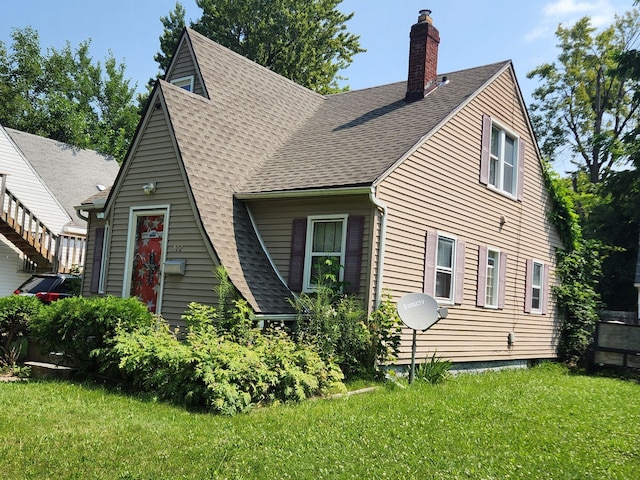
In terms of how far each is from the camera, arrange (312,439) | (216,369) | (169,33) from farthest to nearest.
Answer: (169,33), (216,369), (312,439)

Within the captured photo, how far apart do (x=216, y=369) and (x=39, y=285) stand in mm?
10413

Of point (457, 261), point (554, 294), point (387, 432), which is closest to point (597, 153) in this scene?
point (554, 294)

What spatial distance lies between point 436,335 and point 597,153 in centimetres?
2807

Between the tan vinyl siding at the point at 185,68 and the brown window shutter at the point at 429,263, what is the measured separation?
255 inches

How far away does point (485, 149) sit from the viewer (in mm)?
15148

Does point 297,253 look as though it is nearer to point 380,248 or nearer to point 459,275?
point 380,248

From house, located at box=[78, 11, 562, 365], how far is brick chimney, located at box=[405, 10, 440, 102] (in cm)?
4

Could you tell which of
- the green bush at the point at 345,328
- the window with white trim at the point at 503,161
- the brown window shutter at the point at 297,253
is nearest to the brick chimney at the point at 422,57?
the window with white trim at the point at 503,161

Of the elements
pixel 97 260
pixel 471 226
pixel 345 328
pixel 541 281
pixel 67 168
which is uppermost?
pixel 67 168

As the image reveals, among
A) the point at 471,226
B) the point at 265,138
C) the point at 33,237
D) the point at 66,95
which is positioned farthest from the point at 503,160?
the point at 66,95

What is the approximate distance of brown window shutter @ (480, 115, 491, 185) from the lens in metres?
15.0

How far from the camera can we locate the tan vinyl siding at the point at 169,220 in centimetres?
1155

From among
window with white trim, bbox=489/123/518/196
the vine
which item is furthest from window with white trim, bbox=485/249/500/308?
the vine

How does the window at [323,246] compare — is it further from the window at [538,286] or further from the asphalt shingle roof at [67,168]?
the asphalt shingle roof at [67,168]
